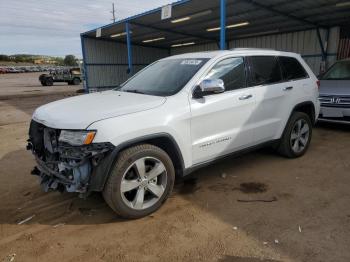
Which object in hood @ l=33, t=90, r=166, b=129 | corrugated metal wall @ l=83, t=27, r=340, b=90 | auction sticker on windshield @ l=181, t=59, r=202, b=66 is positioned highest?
corrugated metal wall @ l=83, t=27, r=340, b=90

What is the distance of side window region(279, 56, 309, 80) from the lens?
5.09 metres

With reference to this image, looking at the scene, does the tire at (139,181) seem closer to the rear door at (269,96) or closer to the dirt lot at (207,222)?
the dirt lot at (207,222)

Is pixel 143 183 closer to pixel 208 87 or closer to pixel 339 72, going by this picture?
pixel 208 87

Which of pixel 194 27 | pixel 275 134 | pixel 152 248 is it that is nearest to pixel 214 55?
pixel 275 134

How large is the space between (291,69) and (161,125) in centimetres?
291

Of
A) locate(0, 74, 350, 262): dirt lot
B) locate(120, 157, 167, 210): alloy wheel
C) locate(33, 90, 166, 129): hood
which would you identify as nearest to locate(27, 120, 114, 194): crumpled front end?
locate(33, 90, 166, 129): hood

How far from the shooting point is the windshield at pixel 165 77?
3920mm

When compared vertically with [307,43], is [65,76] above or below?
below

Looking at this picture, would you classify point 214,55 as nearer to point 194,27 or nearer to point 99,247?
point 99,247

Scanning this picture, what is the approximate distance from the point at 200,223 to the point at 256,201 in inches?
34.7

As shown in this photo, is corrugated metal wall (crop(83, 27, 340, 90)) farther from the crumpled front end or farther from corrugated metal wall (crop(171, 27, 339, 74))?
the crumpled front end

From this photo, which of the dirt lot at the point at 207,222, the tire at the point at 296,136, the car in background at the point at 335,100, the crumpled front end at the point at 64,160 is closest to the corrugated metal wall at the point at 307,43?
the car in background at the point at 335,100

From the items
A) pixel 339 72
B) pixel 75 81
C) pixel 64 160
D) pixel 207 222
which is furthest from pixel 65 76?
pixel 207 222

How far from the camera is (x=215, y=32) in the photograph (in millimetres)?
17969
